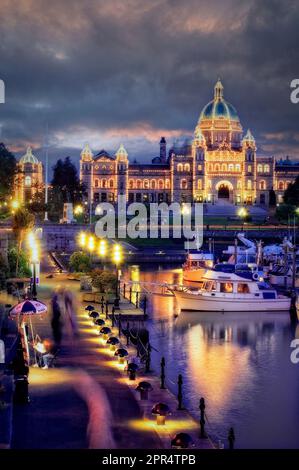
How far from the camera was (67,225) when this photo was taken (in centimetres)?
8288

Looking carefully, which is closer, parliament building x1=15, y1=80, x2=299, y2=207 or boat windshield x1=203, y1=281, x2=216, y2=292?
boat windshield x1=203, y1=281, x2=216, y2=292

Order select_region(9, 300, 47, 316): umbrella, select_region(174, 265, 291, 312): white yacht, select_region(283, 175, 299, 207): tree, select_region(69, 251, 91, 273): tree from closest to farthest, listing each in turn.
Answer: select_region(9, 300, 47, 316): umbrella → select_region(174, 265, 291, 312): white yacht → select_region(69, 251, 91, 273): tree → select_region(283, 175, 299, 207): tree

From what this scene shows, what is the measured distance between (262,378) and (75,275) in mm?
23187

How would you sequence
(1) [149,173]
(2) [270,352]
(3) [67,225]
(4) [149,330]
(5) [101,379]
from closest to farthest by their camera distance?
1. (5) [101,379]
2. (2) [270,352]
3. (4) [149,330]
4. (3) [67,225]
5. (1) [149,173]

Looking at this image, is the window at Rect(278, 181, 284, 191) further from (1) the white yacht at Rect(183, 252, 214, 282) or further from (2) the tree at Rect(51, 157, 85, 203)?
(1) the white yacht at Rect(183, 252, 214, 282)

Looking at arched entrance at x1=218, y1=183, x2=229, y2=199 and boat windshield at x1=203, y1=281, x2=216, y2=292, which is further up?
arched entrance at x1=218, y1=183, x2=229, y2=199

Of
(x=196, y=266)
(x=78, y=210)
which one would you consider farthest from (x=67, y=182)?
(x=196, y=266)

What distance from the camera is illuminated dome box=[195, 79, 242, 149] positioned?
180 m

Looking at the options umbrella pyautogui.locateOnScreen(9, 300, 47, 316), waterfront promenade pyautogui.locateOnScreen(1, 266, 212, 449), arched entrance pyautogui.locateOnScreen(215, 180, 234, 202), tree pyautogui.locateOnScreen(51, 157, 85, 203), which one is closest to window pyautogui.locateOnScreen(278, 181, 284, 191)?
arched entrance pyautogui.locateOnScreen(215, 180, 234, 202)

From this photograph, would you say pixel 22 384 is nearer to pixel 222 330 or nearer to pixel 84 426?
pixel 84 426

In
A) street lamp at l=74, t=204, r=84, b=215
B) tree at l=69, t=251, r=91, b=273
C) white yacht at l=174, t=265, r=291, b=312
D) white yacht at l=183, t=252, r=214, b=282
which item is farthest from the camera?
street lamp at l=74, t=204, r=84, b=215

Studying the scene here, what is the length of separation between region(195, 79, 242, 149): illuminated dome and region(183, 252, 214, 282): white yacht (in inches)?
4623

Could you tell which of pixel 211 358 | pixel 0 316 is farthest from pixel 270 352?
pixel 0 316

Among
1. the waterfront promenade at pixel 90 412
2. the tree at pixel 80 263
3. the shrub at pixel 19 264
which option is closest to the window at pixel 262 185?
the tree at pixel 80 263
